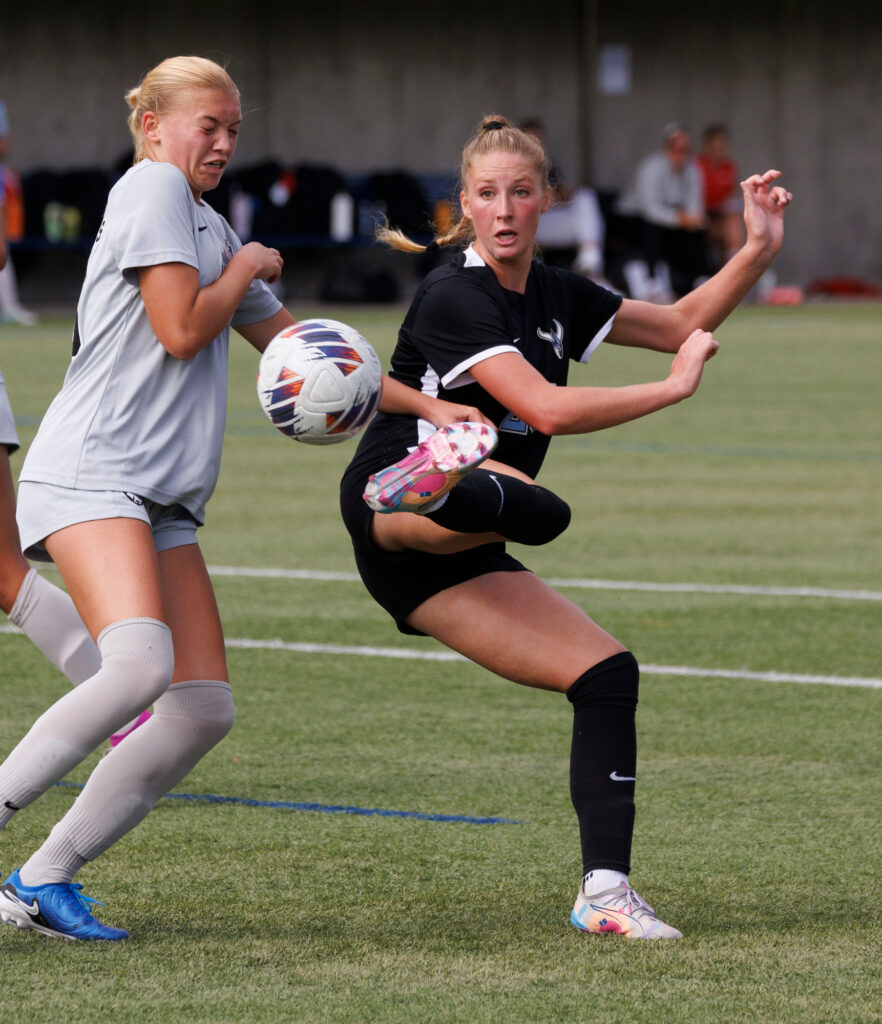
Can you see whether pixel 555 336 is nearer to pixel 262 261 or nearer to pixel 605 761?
pixel 262 261

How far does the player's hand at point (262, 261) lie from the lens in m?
4.40

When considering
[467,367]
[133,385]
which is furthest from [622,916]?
[133,385]

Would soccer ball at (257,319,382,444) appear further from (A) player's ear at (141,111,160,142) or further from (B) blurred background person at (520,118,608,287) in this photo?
(B) blurred background person at (520,118,608,287)

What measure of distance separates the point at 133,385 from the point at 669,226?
25322 millimetres

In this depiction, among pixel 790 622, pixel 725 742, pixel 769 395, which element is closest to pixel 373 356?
pixel 725 742

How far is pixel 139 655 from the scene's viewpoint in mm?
4168

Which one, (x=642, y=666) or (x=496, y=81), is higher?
(x=496, y=81)

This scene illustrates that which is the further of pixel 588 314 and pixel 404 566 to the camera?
pixel 588 314

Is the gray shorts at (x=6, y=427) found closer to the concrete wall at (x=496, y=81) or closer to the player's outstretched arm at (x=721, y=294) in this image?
the player's outstretched arm at (x=721, y=294)

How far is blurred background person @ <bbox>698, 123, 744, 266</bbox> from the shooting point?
2981cm

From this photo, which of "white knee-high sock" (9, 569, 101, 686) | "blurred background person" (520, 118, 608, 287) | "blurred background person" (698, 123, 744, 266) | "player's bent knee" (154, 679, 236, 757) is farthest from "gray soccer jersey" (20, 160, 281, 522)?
"blurred background person" (698, 123, 744, 266)

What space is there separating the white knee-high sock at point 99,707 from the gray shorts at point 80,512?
0.81ft

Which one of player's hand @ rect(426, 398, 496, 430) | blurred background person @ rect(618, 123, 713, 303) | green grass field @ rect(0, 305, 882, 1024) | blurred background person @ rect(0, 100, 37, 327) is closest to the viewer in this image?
green grass field @ rect(0, 305, 882, 1024)

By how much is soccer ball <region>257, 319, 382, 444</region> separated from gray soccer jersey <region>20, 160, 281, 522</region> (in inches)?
7.1
